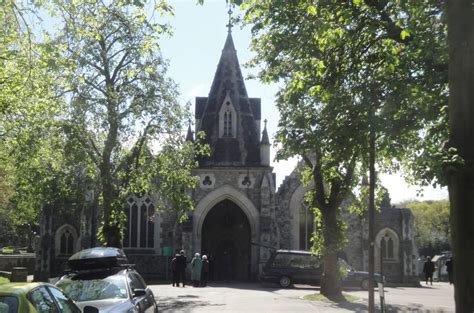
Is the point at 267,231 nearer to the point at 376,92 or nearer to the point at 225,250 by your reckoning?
the point at 225,250

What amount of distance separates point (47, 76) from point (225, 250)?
2189 centimetres

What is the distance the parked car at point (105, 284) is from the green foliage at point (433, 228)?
2261 inches

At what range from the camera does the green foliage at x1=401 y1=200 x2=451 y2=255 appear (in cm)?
6681

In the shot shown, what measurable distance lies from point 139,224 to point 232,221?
18.3 ft

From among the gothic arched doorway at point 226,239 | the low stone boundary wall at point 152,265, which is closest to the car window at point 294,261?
the gothic arched doorway at point 226,239

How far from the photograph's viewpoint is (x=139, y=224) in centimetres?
3556

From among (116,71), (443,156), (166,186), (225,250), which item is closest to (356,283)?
(225,250)

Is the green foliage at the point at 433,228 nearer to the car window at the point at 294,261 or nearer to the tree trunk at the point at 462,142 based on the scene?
the car window at the point at 294,261

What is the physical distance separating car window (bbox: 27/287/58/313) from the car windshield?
3.00 m

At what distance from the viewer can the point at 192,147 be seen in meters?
24.9

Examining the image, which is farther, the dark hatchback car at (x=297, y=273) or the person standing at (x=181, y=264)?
the dark hatchback car at (x=297, y=273)

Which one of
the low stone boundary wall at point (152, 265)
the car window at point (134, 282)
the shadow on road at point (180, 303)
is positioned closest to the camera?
the car window at point (134, 282)

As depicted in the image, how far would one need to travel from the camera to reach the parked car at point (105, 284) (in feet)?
31.2

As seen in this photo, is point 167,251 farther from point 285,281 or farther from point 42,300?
point 42,300
